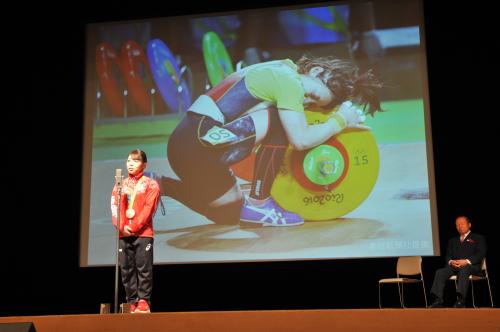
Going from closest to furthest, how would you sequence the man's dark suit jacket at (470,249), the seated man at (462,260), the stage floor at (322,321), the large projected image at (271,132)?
the stage floor at (322,321)
the seated man at (462,260)
the man's dark suit jacket at (470,249)
the large projected image at (271,132)

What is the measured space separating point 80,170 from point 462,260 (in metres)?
4.17

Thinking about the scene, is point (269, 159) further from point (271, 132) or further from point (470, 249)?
point (470, 249)

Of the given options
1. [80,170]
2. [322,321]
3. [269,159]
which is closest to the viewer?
[322,321]

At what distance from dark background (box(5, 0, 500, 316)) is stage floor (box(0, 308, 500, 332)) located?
3.16m

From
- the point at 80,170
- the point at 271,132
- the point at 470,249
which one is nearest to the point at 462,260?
the point at 470,249

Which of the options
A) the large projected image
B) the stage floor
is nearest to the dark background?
the large projected image

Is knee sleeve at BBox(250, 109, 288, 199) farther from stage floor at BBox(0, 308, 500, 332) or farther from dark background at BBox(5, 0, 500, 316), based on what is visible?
stage floor at BBox(0, 308, 500, 332)

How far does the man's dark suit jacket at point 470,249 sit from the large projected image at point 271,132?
0.31m

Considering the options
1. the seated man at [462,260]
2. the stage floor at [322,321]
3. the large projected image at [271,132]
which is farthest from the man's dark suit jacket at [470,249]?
the stage floor at [322,321]

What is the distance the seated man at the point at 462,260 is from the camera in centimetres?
543

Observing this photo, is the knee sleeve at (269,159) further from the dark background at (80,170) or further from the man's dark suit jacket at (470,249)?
the man's dark suit jacket at (470,249)

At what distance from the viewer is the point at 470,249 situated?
18.3 feet

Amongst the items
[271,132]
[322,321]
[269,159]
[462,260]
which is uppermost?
[271,132]

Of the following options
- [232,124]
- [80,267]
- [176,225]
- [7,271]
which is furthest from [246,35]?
[7,271]
